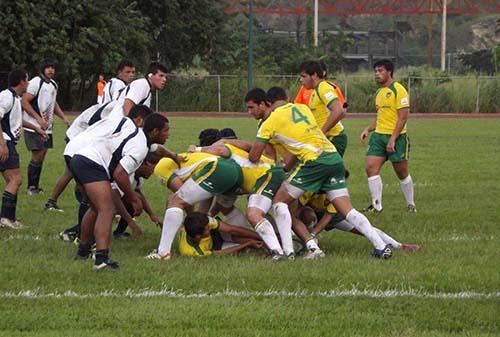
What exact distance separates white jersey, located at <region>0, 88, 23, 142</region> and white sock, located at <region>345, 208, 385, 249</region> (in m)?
4.76

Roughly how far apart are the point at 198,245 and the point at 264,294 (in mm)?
2067

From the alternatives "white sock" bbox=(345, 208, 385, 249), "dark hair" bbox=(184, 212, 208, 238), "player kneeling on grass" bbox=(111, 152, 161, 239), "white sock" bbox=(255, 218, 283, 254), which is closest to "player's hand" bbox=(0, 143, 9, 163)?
"player kneeling on grass" bbox=(111, 152, 161, 239)

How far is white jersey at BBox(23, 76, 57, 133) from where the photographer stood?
1550 cm

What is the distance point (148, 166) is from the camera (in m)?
10.9

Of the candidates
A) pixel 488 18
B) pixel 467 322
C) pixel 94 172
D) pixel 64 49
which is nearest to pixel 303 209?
pixel 94 172

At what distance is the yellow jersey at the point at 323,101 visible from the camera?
12.6 metres

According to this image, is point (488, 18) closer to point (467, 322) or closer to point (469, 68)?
point (469, 68)

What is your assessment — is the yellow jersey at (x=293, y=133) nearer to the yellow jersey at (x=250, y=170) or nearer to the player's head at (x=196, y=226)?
the yellow jersey at (x=250, y=170)

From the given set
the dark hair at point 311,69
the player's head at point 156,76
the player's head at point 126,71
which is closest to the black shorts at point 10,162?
the player's head at point 156,76

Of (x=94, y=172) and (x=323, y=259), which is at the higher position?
(x=94, y=172)

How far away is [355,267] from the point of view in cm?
931

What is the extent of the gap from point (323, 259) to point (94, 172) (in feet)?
7.40

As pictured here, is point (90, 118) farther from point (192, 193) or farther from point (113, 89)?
point (192, 193)

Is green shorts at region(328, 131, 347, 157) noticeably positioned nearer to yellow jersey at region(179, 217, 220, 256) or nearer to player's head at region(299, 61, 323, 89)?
player's head at region(299, 61, 323, 89)
